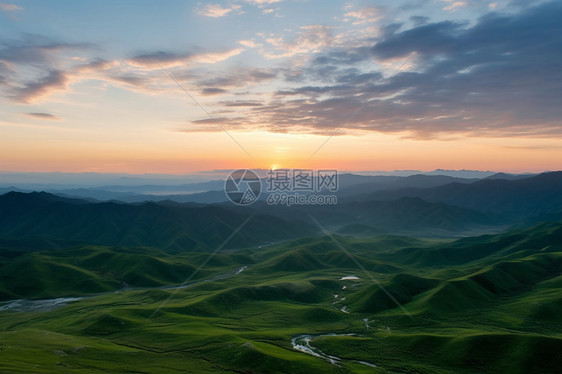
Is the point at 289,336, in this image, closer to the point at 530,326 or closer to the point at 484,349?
the point at 484,349

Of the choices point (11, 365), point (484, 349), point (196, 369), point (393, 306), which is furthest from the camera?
point (393, 306)

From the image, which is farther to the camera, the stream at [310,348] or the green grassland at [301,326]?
the stream at [310,348]

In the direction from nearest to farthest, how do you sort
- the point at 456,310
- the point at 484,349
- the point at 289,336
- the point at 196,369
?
the point at 196,369
the point at 484,349
the point at 289,336
the point at 456,310

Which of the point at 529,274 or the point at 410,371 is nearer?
the point at 410,371

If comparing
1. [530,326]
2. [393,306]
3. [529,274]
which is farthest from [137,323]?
[529,274]

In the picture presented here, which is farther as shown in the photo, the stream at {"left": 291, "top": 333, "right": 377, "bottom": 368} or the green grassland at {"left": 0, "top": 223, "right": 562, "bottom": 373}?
the stream at {"left": 291, "top": 333, "right": 377, "bottom": 368}

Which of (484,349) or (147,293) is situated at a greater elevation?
(484,349)

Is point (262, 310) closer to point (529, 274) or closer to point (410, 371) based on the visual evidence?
point (410, 371)

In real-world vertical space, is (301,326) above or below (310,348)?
below

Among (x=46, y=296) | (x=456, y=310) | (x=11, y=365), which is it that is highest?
(x=11, y=365)

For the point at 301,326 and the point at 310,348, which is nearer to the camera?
the point at 310,348
